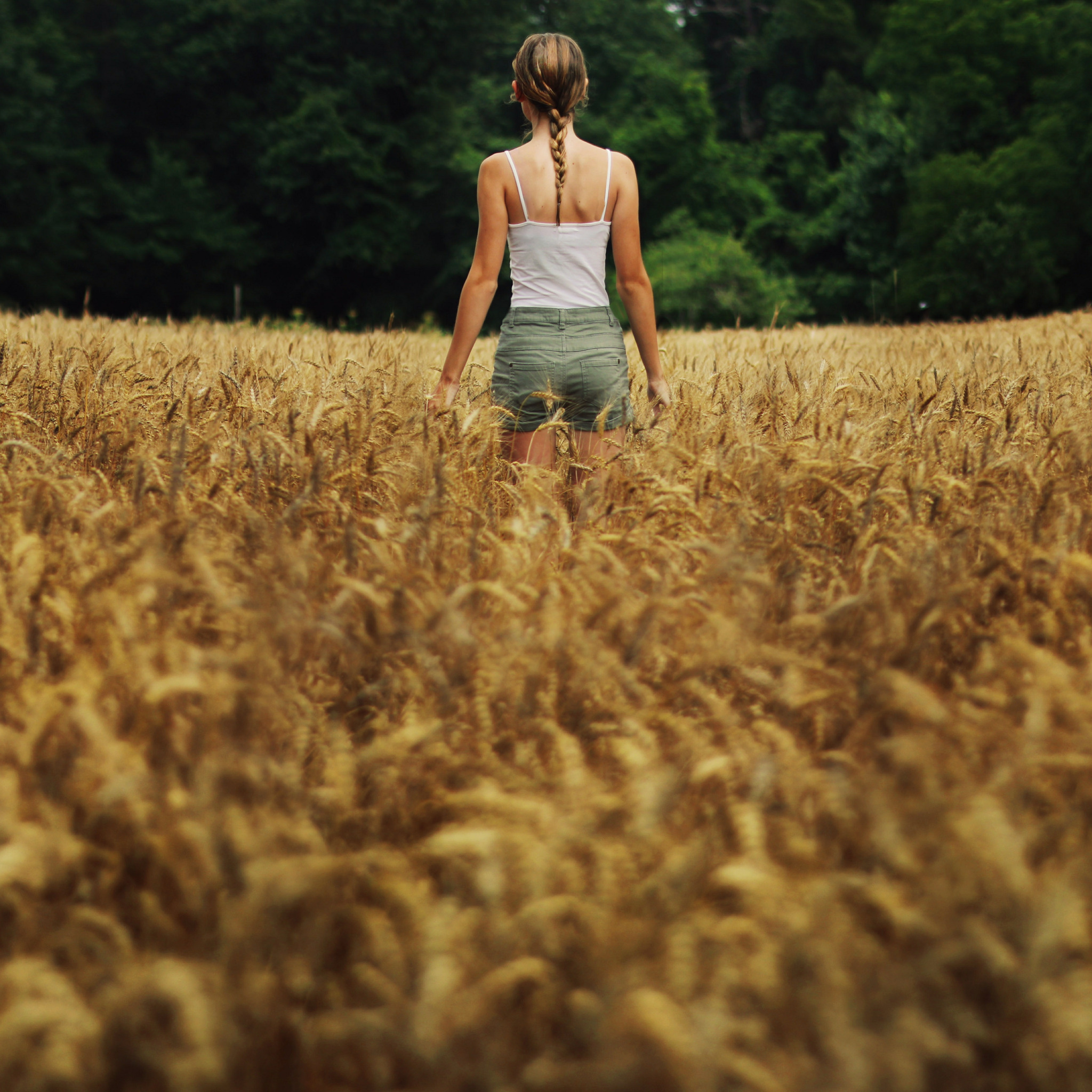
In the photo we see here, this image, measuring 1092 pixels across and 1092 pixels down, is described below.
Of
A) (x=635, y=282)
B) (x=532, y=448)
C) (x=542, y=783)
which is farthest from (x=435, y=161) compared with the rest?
(x=542, y=783)

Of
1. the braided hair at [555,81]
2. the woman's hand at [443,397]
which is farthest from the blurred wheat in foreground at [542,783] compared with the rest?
the braided hair at [555,81]

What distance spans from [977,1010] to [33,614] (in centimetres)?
151

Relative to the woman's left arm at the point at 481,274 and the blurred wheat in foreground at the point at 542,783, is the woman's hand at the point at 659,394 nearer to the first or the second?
the woman's left arm at the point at 481,274

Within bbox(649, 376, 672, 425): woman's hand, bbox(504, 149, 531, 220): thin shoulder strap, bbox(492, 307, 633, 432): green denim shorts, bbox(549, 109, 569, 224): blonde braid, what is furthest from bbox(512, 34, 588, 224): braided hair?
bbox(649, 376, 672, 425): woman's hand

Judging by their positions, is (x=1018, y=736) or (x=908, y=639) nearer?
(x=1018, y=736)

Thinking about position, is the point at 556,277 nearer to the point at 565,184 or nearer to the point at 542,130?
the point at 565,184

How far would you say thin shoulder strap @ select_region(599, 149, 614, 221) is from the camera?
337 cm

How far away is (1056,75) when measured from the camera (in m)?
31.1

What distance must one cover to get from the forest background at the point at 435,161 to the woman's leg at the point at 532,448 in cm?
2261

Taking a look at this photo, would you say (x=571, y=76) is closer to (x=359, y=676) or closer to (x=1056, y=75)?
(x=359, y=676)

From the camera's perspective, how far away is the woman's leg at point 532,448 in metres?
3.30

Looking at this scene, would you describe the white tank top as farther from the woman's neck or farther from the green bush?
the green bush

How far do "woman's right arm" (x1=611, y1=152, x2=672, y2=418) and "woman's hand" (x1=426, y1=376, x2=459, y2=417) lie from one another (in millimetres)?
643

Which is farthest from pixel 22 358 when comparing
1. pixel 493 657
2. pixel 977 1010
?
pixel 977 1010
